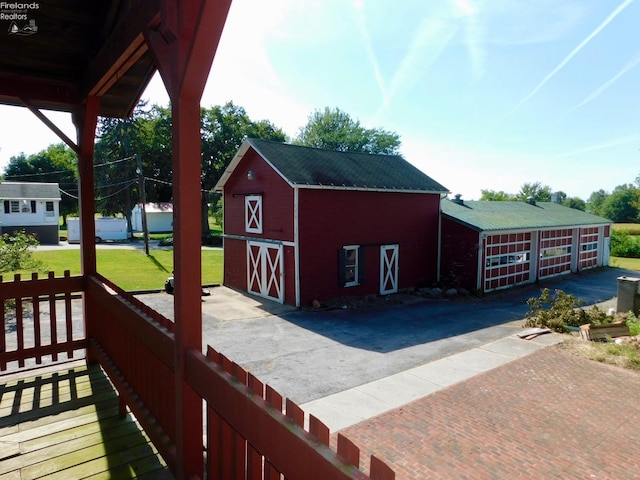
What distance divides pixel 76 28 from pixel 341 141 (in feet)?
154

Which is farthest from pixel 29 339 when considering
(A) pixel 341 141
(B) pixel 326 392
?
(A) pixel 341 141

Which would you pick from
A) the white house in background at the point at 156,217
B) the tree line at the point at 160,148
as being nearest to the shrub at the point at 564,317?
the tree line at the point at 160,148

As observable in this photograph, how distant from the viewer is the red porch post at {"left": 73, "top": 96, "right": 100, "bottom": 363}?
14.5ft

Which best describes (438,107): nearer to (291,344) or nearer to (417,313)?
(417,313)

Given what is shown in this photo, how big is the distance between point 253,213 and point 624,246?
30439 millimetres

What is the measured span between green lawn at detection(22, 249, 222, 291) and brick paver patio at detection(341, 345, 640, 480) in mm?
11818

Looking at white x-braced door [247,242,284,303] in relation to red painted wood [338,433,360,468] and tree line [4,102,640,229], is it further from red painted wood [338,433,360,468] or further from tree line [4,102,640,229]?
tree line [4,102,640,229]

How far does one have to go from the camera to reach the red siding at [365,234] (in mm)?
12930

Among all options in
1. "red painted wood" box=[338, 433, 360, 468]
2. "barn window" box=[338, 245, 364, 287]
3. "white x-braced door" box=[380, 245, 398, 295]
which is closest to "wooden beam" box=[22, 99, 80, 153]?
"red painted wood" box=[338, 433, 360, 468]

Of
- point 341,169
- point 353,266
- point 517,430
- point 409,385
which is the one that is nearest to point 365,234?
point 353,266

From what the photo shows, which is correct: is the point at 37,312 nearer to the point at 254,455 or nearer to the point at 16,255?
the point at 254,455

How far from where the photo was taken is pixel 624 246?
1182 inches

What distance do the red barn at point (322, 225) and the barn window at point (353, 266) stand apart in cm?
4

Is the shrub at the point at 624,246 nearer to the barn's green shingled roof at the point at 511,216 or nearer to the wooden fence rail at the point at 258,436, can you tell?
the barn's green shingled roof at the point at 511,216
